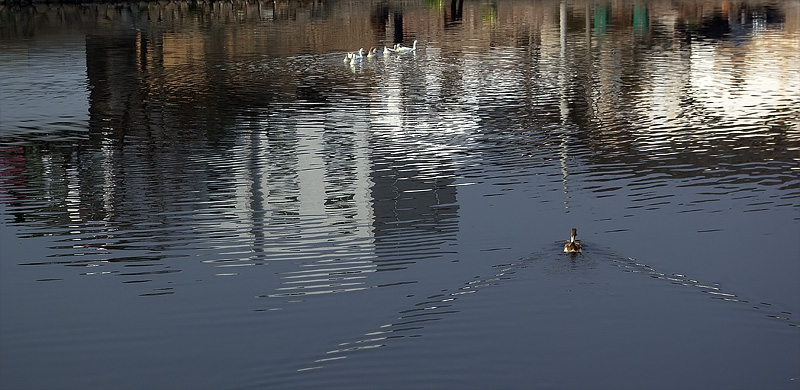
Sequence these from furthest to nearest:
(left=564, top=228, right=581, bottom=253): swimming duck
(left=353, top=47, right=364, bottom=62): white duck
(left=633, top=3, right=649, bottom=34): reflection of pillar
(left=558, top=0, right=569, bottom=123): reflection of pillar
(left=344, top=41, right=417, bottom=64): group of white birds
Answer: (left=633, top=3, right=649, bottom=34): reflection of pillar
(left=344, top=41, right=417, bottom=64): group of white birds
(left=353, top=47, right=364, bottom=62): white duck
(left=558, top=0, right=569, bottom=123): reflection of pillar
(left=564, top=228, right=581, bottom=253): swimming duck

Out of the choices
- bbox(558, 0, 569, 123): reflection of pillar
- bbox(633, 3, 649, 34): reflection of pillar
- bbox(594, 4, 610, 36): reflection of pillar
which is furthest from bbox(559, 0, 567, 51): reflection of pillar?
bbox(633, 3, 649, 34): reflection of pillar

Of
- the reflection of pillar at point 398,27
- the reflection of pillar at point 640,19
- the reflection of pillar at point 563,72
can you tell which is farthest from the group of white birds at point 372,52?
the reflection of pillar at point 640,19

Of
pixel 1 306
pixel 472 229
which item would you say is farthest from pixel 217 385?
pixel 472 229

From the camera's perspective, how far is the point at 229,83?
32812 mm

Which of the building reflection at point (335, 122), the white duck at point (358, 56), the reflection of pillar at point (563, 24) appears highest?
the reflection of pillar at point (563, 24)

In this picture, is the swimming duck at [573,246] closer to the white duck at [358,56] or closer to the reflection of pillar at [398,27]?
the white duck at [358,56]

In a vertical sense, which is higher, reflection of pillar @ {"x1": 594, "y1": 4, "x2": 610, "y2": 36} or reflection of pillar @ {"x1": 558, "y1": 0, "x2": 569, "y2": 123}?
reflection of pillar @ {"x1": 594, "y1": 4, "x2": 610, "y2": 36}

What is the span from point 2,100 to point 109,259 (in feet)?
54.1

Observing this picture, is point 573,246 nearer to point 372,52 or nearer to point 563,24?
point 372,52

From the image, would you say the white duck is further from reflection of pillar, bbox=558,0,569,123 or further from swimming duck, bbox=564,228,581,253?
swimming duck, bbox=564,228,581,253

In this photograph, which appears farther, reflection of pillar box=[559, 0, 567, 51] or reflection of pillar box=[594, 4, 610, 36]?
reflection of pillar box=[594, 4, 610, 36]

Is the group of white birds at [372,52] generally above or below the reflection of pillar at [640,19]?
below

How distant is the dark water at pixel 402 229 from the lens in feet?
37.7

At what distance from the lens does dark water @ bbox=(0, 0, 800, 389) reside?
11.5 meters
